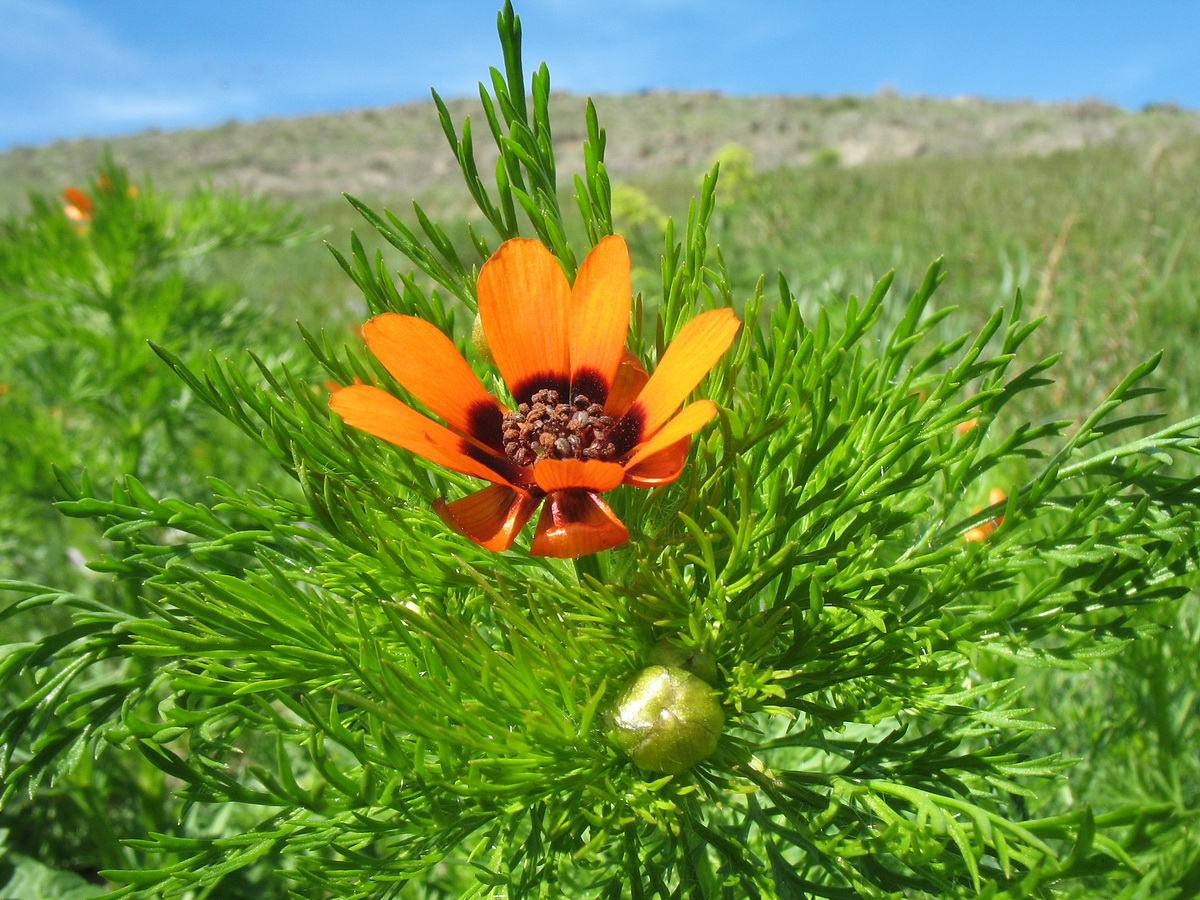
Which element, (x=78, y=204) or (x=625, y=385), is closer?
(x=625, y=385)

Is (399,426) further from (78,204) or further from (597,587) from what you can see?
(78,204)

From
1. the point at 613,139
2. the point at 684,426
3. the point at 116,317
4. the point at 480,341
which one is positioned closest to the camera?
the point at 684,426

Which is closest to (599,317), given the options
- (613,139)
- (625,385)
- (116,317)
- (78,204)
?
(625,385)

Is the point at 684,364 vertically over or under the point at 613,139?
over

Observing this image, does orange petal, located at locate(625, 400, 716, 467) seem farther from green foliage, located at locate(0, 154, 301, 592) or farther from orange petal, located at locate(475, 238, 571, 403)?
green foliage, located at locate(0, 154, 301, 592)

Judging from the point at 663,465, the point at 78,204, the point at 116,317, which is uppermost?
the point at 663,465

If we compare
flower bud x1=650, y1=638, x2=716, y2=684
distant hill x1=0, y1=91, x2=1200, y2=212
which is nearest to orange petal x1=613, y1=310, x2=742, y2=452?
flower bud x1=650, y1=638, x2=716, y2=684

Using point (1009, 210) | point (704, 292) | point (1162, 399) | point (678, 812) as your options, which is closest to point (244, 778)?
point (678, 812)

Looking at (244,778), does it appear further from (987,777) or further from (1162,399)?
(1162,399)
